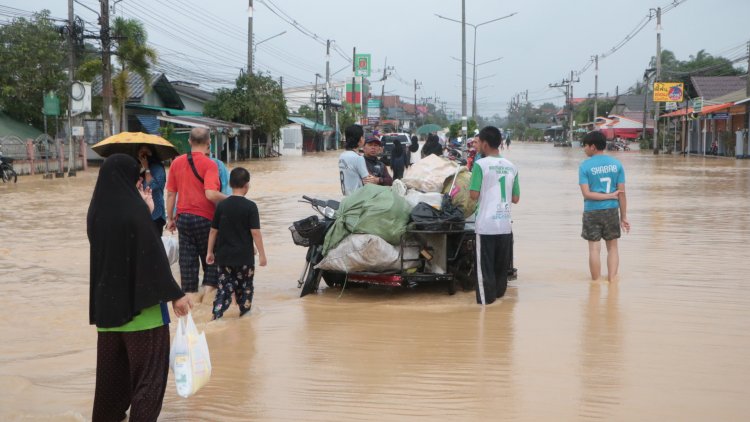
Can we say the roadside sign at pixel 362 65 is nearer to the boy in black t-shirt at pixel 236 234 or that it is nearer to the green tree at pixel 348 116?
the green tree at pixel 348 116

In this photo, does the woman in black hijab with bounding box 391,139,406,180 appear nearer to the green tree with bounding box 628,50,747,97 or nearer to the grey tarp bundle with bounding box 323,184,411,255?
the grey tarp bundle with bounding box 323,184,411,255

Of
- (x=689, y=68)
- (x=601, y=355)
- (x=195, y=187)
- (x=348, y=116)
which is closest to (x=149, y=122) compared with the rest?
(x=195, y=187)

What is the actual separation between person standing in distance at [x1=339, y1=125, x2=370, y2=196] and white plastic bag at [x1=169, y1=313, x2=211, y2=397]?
4.25 m

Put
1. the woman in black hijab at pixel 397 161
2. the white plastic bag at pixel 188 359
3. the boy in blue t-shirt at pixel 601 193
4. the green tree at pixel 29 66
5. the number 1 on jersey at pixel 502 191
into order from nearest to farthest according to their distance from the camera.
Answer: the white plastic bag at pixel 188 359 < the number 1 on jersey at pixel 502 191 < the boy in blue t-shirt at pixel 601 193 < the woman in black hijab at pixel 397 161 < the green tree at pixel 29 66

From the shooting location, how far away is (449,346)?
6383 millimetres

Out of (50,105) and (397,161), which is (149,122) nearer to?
(50,105)

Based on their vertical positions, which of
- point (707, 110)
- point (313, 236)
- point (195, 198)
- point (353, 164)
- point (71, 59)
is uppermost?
point (71, 59)

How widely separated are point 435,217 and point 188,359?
12.7 ft

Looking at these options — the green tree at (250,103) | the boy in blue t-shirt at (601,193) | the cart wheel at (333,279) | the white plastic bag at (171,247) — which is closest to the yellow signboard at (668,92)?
the green tree at (250,103)

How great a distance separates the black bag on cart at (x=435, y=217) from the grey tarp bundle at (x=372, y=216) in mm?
114

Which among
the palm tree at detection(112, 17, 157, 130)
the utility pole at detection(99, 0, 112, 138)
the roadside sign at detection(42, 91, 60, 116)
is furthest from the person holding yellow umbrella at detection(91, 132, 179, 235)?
the palm tree at detection(112, 17, 157, 130)

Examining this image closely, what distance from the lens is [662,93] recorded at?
191 feet

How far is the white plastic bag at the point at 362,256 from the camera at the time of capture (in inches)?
299

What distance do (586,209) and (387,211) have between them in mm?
2341
